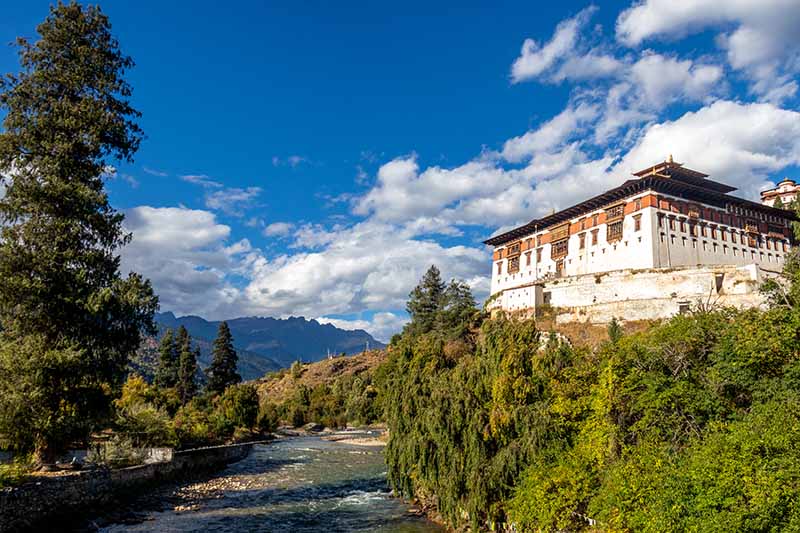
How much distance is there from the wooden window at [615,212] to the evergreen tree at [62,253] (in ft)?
181

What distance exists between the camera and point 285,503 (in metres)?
29.4

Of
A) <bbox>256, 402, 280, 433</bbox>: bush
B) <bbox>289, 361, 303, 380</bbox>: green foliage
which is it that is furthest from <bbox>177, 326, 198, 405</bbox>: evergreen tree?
<bbox>289, 361, 303, 380</bbox>: green foliage

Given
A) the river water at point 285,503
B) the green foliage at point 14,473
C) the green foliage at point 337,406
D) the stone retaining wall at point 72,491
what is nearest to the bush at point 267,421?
the green foliage at point 337,406

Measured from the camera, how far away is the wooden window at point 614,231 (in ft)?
208

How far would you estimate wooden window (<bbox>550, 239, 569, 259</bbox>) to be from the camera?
71.1m

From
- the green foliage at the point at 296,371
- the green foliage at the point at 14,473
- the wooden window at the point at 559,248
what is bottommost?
the green foliage at the point at 14,473

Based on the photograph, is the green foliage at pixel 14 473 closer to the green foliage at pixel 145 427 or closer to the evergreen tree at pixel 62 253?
the evergreen tree at pixel 62 253

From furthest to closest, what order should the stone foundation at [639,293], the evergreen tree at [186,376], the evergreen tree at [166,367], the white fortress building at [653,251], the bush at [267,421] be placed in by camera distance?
the evergreen tree at [166,367]
the evergreen tree at [186,376]
the bush at [267,421]
the white fortress building at [653,251]
the stone foundation at [639,293]

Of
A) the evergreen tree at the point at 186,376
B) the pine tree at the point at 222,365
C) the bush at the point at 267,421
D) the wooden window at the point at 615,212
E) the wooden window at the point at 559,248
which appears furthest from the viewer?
the pine tree at the point at 222,365

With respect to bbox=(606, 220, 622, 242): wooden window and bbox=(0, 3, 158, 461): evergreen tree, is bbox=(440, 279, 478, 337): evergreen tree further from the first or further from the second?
bbox=(0, 3, 158, 461): evergreen tree

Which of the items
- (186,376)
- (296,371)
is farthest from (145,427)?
(296,371)

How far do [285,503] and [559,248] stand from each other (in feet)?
176

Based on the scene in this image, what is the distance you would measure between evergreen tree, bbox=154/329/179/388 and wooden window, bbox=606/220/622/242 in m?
66.8

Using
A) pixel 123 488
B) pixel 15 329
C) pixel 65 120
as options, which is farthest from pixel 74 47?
pixel 123 488
